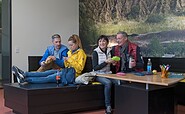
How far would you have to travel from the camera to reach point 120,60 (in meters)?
4.34

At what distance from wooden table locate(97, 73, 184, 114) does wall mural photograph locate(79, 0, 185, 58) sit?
172 cm

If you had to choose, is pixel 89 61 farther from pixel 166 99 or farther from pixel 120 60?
pixel 166 99

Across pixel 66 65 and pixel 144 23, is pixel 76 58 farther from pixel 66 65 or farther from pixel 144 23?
pixel 144 23

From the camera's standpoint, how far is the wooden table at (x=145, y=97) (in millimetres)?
3102

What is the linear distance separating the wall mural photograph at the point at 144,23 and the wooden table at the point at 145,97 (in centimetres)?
172

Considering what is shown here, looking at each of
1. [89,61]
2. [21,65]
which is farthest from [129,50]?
[21,65]

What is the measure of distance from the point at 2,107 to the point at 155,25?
10.9 ft

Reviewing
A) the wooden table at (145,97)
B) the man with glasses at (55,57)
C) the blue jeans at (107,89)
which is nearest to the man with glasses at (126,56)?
the blue jeans at (107,89)

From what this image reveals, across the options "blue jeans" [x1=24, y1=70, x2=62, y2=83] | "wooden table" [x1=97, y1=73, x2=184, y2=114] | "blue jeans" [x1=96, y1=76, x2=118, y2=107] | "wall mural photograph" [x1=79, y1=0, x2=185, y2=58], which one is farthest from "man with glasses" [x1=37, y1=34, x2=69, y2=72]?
"wooden table" [x1=97, y1=73, x2=184, y2=114]

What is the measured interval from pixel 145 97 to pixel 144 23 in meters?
2.68

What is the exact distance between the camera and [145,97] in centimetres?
311

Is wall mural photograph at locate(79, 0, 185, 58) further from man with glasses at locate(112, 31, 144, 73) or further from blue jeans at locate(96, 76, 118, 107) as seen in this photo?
blue jeans at locate(96, 76, 118, 107)

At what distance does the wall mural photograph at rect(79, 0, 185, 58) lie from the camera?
16.1 feet

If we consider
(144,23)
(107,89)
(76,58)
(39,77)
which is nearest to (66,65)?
(76,58)
